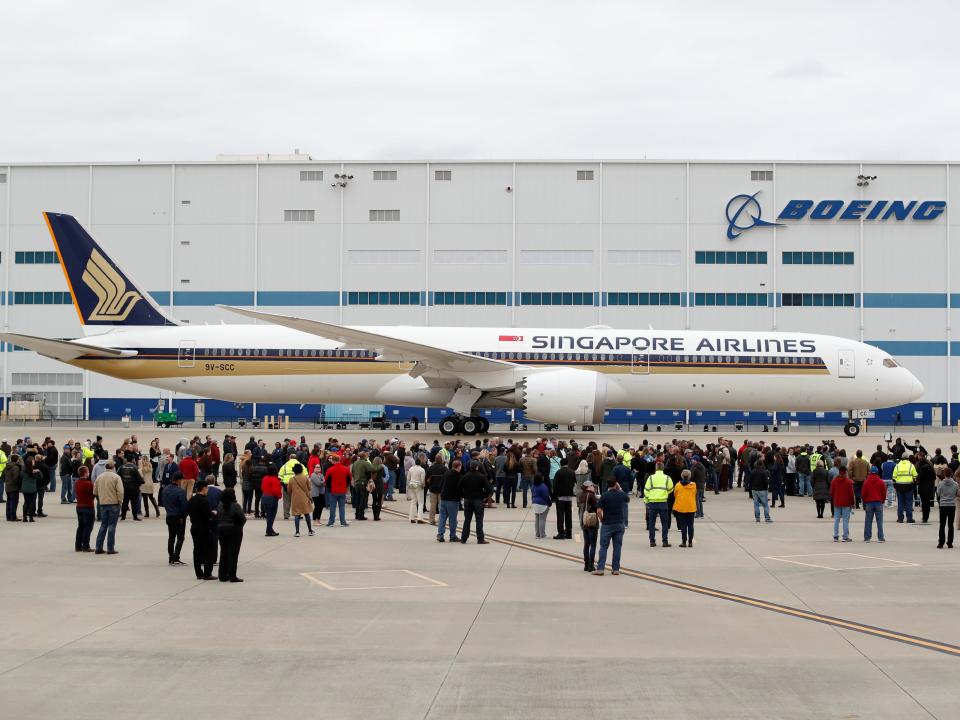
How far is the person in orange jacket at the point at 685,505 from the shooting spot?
54.7 feet

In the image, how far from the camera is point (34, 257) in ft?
195

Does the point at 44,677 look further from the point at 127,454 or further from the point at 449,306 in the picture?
the point at 449,306

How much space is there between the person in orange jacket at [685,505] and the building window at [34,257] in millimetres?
51791

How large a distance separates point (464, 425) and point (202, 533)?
24.9 m

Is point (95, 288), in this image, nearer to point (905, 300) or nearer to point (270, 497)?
point (270, 497)

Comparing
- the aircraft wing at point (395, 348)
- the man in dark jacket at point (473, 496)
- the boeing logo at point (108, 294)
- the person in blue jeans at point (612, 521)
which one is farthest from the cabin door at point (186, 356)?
the person in blue jeans at point (612, 521)

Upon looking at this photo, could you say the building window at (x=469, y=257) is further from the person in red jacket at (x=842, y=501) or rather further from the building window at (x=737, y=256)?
the person in red jacket at (x=842, y=501)

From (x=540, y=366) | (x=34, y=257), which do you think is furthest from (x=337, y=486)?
(x=34, y=257)

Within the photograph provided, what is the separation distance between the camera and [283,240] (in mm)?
58188

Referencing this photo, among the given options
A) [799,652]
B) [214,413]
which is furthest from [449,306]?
[799,652]

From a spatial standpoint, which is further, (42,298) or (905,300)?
(42,298)

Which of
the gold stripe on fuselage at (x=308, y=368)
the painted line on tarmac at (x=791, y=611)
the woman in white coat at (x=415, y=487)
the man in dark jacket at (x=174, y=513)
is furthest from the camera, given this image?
the gold stripe on fuselage at (x=308, y=368)

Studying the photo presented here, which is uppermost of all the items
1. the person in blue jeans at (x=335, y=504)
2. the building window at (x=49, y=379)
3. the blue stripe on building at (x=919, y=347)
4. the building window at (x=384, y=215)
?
the building window at (x=384, y=215)

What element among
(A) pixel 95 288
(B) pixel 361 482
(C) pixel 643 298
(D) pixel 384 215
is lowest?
(B) pixel 361 482
